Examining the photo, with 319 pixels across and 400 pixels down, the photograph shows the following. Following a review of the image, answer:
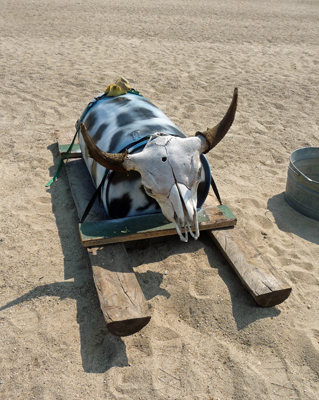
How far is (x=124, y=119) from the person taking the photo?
3.36 metres

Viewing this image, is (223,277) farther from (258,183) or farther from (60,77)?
(60,77)

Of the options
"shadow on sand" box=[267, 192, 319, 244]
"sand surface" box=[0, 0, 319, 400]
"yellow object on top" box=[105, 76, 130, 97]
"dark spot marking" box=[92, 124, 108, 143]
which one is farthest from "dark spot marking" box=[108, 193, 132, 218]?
"shadow on sand" box=[267, 192, 319, 244]

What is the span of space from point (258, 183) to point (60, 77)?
4587mm

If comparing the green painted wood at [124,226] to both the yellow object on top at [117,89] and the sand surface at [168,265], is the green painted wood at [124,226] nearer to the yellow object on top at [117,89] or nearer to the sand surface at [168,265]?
the sand surface at [168,265]

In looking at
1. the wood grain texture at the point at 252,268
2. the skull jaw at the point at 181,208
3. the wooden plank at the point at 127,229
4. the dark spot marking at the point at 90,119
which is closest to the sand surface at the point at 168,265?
the wood grain texture at the point at 252,268

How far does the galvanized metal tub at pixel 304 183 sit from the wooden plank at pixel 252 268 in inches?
34.7

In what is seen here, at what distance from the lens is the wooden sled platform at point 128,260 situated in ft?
8.08

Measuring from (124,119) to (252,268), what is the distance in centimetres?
162

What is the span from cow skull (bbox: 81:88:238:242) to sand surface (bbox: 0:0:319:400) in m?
0.59

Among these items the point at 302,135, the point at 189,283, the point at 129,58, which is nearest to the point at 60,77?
the point at 129,58

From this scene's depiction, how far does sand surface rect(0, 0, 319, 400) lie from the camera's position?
235cm

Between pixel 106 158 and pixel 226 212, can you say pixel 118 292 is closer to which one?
pixel 106 158

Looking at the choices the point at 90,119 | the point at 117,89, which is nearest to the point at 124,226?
the point at 90,119

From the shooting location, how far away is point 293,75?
25.8 ft
